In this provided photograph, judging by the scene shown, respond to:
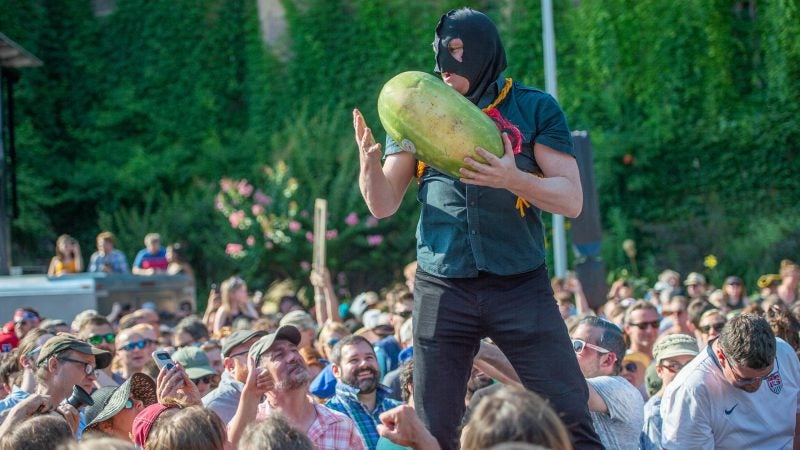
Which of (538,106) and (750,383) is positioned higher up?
(538,106)

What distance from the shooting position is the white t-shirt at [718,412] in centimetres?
598

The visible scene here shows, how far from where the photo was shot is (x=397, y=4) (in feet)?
81.8

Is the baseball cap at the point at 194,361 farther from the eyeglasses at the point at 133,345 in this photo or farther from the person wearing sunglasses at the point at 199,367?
the eyeglasses at the point at 133,345

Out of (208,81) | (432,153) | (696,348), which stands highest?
(208,81)

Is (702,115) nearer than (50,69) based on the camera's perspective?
Yes

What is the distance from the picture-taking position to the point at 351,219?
22.4 m

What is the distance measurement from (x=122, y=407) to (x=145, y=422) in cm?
52

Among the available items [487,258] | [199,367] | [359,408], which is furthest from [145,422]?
[199,367]

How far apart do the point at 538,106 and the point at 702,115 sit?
65.5ft

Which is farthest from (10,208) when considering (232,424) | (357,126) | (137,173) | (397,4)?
(357,126)

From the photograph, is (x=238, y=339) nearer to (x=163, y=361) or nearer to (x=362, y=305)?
(x=163, y=361)

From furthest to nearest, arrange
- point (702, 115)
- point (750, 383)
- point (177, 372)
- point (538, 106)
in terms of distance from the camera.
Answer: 1. point (702, 115)
2. point (750, 383)
3. point (177, 372)
4. point (538, 106)

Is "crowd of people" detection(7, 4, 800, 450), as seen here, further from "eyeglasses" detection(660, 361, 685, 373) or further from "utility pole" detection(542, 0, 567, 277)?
"utility pole" detection(542, 0, 567, 277)

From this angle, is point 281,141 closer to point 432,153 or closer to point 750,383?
point 750,383
